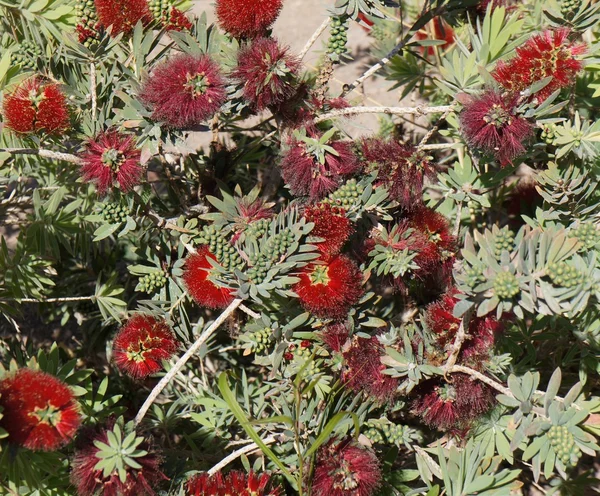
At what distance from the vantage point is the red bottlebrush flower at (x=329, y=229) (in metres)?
1.68

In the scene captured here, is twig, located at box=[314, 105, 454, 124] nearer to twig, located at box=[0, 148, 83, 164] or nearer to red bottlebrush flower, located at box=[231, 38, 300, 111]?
red bottlebrush flower, located at box=[231, 38, 300, 111]

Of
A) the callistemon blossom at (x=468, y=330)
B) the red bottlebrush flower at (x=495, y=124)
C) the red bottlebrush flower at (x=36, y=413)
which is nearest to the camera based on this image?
the red bottlebrush flower at (x=36, y=413)

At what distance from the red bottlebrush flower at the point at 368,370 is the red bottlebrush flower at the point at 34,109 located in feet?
3.12

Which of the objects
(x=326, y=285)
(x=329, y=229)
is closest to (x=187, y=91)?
(x=329, y=229)

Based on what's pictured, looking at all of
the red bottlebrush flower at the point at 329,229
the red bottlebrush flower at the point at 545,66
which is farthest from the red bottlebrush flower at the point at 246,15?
the red bottlebrush flower at the point at 545,66

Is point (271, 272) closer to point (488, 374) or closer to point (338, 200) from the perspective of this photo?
point (338, 200)

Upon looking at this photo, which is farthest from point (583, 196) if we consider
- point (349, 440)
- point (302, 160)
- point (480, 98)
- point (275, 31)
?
point (275, 31)

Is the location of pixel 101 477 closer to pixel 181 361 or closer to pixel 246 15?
pixel 181 361

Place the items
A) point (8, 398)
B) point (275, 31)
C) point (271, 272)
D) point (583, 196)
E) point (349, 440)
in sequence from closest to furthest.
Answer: point (8, 398)
point (271, 272)
point (349, 440)
point (583, 196)
point (275, 31)

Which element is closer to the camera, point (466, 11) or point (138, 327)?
point (138, 327)

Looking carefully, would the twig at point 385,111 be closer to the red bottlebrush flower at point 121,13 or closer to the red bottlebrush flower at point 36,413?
the red bottlebrush flower at point 121,13

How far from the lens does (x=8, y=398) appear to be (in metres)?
1.40

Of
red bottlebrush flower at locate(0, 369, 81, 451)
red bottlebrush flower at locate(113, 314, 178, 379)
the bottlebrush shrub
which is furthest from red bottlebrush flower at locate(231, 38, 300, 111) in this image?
red bottlebrush flower at locate(0, 369, 81, 451)

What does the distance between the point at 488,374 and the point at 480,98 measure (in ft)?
2.38
